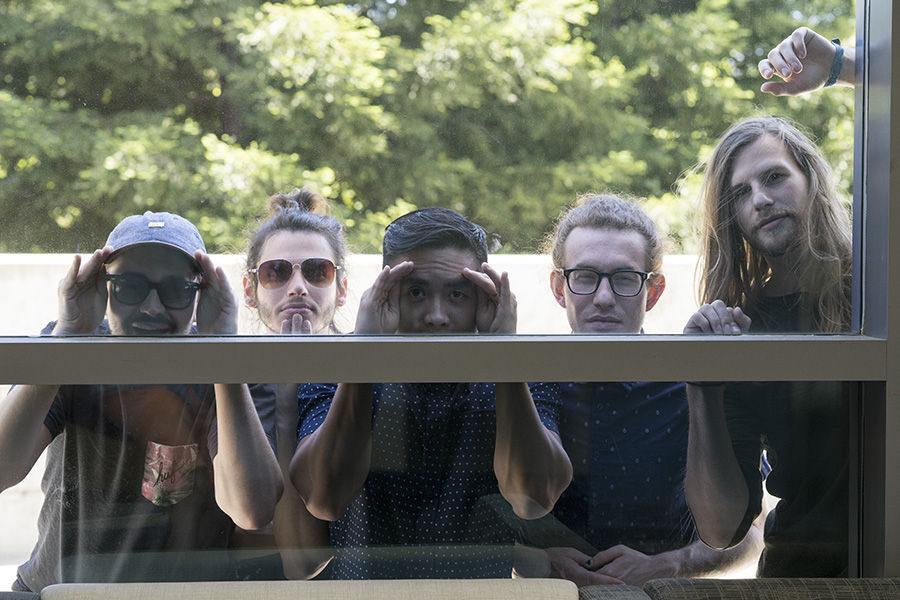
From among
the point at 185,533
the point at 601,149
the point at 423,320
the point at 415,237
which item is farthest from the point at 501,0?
the point at 185,533

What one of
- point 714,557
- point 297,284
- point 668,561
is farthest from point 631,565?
point 297,284

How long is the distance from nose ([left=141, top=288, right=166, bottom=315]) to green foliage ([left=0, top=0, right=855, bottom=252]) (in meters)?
0.14

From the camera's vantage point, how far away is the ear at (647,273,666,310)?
1.96 metres

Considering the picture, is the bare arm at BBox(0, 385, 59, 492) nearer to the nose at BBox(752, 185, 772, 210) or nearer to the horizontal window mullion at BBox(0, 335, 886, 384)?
the horizontal window mullion at BBox(0, 335, 886, 384)

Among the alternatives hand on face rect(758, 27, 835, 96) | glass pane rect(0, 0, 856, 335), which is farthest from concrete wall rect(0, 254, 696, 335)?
hand on face rect(758, 27, 835, 96)

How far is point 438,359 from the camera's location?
1854mm

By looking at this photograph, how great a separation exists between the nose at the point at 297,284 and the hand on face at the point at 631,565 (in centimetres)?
81

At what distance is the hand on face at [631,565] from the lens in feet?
6.66

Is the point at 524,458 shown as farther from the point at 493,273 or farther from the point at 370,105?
the point at 370,105

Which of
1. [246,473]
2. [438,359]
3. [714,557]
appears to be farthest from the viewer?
[714,557]

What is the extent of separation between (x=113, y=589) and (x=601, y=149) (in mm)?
1213

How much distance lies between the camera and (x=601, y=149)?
6.31ft

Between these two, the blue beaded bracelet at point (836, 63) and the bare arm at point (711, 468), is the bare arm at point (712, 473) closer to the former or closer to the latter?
the bare arm at point (711, 468)

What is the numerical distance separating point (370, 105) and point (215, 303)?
0.48 m
